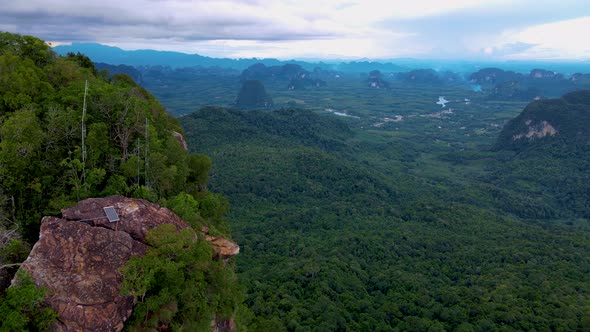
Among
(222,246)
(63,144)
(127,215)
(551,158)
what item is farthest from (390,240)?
(551,158)

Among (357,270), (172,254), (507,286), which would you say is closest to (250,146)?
(357,270)

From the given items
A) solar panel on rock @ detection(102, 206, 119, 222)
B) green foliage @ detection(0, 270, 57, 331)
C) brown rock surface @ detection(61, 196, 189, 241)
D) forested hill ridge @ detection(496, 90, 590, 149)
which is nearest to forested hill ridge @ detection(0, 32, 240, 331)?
green foliage @ detection(0, 270, 57, 331)

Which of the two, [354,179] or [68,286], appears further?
[354,179]

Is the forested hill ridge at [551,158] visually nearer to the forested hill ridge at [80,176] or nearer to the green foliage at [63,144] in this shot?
the forested hill ridge at [80,176]

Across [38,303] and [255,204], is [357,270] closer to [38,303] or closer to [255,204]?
[255,204]

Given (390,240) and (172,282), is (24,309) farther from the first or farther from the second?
(390,240)

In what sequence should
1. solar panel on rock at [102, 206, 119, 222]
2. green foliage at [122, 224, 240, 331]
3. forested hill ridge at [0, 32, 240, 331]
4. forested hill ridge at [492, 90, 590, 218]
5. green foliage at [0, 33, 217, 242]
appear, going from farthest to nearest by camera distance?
1. forested hill ridge at [492, 90, 590, 218]
2. green foliage at [0, 33, 217, 242]
3. solar panel on rock at [102, 206, 119, 222]
4. forested hill ridge at [0, 32, 240, 331]
5. green foliage at [122, 224, 240, 331]

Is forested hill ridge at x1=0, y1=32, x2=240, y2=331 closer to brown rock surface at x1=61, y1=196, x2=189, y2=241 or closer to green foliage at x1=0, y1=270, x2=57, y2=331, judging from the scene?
green foliage at x1=0, y1=270, x2=57, y2=331
